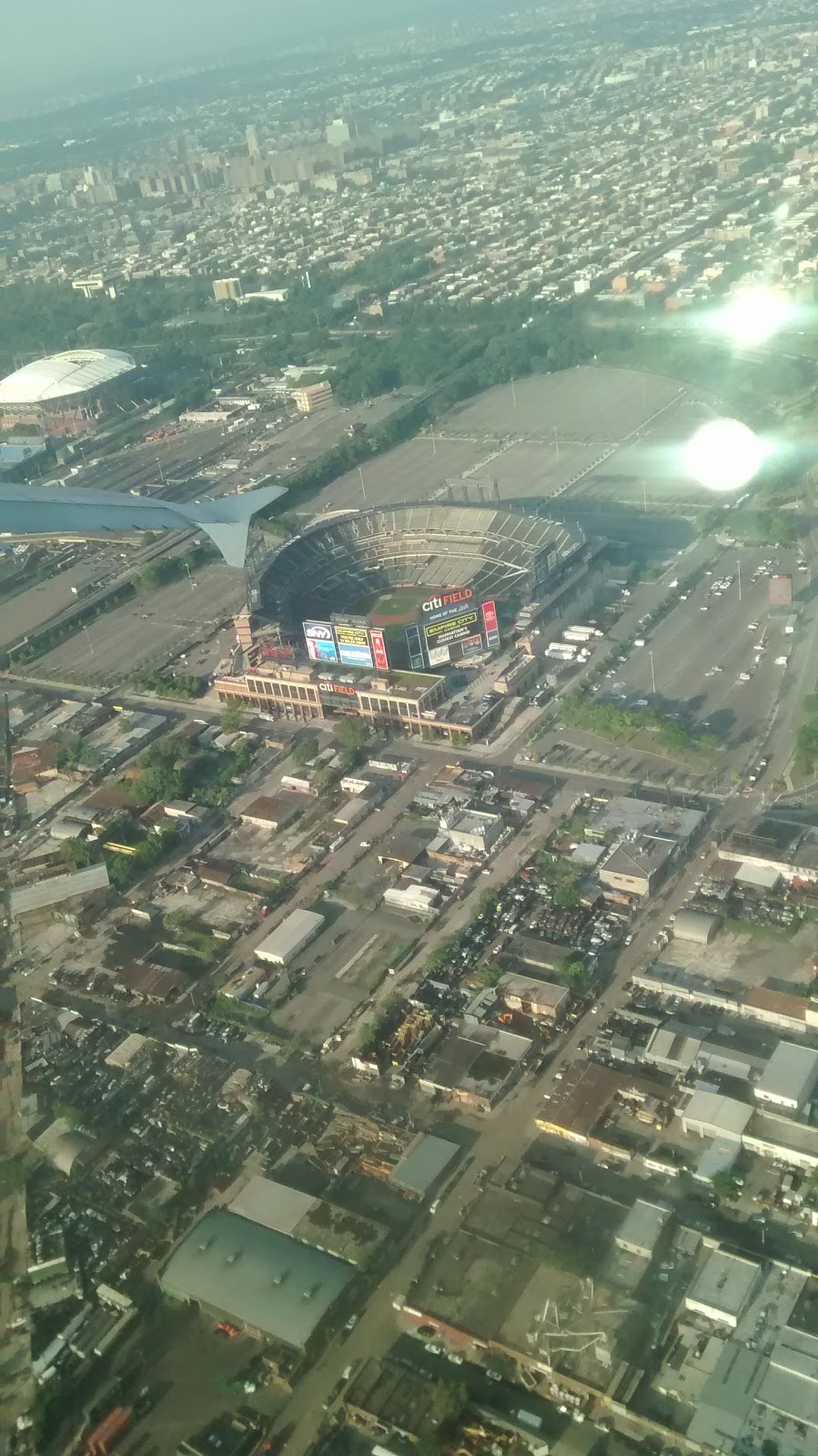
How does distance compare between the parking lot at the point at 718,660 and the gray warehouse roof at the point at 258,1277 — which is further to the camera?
the parking lot at the point at 718,660

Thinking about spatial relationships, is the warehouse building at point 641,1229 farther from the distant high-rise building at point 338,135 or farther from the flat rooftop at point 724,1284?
the distant high-rise building at point 338,135

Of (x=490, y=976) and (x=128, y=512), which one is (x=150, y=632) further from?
(x=490, y=976)

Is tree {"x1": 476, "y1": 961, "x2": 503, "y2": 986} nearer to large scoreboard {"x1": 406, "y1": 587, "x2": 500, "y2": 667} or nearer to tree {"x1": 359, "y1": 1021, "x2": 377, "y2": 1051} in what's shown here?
tree {"x1": 359, "y1": 1021, "x2": 377, "y2": 1051}

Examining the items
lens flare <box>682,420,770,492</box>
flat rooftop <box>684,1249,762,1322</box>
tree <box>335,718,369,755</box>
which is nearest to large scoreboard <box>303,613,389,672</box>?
tree <box>335,718,369,755</box>

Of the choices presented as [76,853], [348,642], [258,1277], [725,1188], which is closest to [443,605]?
[348,642]

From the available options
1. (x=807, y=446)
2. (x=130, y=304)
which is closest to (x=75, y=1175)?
(x=807, y=446)

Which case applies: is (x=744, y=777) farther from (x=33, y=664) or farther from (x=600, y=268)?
(x=600, y=268)

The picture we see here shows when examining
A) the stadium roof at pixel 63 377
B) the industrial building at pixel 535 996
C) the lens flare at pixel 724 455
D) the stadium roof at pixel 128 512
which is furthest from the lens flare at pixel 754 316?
the industrial building at pixel 535 996
